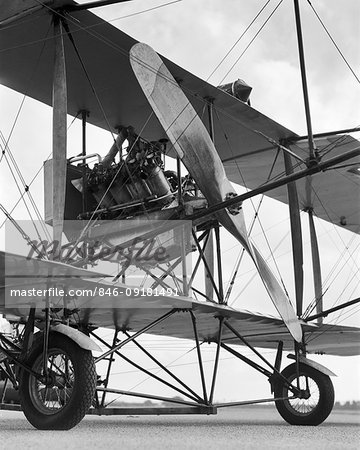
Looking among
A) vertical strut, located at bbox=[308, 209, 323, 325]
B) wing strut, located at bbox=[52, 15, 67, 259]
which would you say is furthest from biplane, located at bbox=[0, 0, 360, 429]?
vertical strut, located at bbox=[308, 209, 323, 325]

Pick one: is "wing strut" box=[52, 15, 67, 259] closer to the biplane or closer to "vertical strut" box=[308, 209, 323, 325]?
the biplane

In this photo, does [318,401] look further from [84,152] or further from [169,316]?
[84,152]

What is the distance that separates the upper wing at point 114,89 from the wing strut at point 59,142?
35 centimetres

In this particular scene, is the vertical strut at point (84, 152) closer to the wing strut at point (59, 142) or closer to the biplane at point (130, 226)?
the biplane at point (130, 226)

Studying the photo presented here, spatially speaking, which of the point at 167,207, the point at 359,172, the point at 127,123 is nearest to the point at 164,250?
the point at 167,207

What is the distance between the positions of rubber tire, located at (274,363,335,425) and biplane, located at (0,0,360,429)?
0.02m

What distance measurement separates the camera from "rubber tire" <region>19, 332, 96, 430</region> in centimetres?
564

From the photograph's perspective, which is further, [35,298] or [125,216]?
[125,216]

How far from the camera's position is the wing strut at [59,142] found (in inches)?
250

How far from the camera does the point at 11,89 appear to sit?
337 inches

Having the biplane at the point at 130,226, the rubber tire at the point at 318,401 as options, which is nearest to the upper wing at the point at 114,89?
the biplane at the point at 130,226

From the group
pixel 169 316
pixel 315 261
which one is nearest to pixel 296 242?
pixel 315 261

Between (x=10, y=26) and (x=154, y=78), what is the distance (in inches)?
65.0

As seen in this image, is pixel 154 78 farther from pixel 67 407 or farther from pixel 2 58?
pixel 67 407
